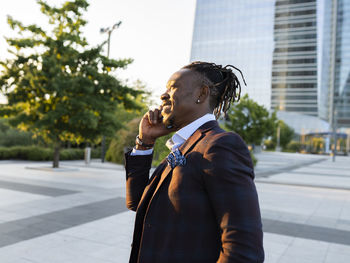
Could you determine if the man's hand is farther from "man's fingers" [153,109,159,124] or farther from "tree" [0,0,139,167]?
"tree" [0,0,139,167]

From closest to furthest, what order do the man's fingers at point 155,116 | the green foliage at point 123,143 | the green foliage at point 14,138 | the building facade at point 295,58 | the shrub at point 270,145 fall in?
the man's fingers at point 155,116
the green foliage at point 123,143
the green foliage at point 14,138
the shrub at point 270,145
the building facade at point 295,58

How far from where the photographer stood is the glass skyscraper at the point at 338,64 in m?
112

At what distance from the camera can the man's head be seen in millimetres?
1479

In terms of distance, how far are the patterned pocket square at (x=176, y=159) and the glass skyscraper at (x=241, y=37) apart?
112718 millimetres

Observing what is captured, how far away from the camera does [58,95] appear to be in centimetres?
1381

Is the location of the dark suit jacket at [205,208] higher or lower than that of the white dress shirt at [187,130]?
lower

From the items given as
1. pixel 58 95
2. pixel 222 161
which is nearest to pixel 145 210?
pixel 222 161

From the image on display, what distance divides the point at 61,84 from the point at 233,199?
517 inches

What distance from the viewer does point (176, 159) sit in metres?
1.38

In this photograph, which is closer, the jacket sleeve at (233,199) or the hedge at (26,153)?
the jacket sleeve at (233,199)

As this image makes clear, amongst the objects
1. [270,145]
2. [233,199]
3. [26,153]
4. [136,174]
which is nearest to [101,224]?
[136,174]

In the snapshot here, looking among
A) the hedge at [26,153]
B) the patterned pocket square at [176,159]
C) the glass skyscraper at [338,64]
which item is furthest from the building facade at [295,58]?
the patterned pocket square at [176,159]

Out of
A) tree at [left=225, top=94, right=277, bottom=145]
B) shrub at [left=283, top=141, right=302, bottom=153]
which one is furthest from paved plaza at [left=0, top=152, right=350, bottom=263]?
shrub at [left=283, top=141, right=302, bottom=153]

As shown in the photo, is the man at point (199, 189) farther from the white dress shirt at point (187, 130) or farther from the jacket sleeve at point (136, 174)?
the jacket sleeve at point (136, 174)
